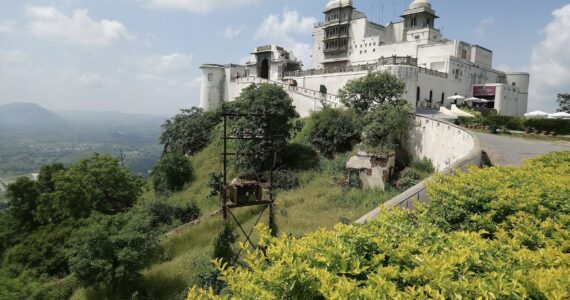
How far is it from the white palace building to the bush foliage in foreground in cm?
2460

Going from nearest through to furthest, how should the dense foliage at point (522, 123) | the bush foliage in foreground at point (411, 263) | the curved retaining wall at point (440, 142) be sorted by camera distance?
the bush foliage in foreground at point (411, 263), the curved retaining wall at point (440, 142), the dense foliage at point (522, 123)

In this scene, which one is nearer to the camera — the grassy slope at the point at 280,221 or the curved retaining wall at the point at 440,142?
the grassy slope at the point at 280,221

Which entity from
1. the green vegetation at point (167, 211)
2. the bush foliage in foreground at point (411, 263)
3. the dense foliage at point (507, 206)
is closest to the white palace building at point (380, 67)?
the green vegetation at point (167, 211)

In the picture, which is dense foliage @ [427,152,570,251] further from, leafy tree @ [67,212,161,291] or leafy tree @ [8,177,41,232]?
leafy tree @ [8,177,41,232]

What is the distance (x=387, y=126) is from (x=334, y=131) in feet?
14.7

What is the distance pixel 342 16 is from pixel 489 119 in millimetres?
27491

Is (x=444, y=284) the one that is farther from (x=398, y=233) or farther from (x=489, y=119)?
(x=489, y=119)

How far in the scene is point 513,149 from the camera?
1789cm

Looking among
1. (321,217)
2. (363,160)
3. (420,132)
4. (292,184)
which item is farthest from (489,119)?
(321,217)

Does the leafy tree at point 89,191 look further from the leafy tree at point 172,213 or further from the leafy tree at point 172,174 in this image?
the leafy tree at point 172,174

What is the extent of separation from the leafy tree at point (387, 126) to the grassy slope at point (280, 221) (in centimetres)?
318

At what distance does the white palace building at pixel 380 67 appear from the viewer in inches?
1314

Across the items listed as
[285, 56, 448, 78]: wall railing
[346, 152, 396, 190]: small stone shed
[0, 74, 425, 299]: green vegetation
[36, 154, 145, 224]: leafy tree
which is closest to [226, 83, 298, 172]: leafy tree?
[0, 74, 425, 299]: green vegetation

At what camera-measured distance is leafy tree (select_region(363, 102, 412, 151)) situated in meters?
21.1
